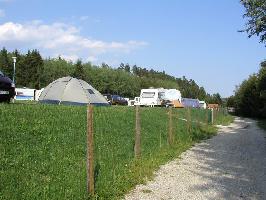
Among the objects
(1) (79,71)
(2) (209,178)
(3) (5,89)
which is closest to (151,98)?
(3) (5,89)

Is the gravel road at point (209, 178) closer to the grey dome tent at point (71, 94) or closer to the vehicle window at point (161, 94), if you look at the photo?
the grey dome tent at point (71, 94)

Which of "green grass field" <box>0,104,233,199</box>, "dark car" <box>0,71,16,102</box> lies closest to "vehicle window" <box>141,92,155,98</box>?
"dark car" <box>0,71,16,102</box>

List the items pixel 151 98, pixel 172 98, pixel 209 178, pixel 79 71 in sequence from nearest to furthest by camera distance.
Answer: pixel 209 178, pixel 151 98, pixel 172 98, pixel 79 71

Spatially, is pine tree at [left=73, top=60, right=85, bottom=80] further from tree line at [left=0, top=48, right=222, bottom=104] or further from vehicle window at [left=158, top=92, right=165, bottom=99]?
vehicle window at [left=158, top=92, right=165, bottom=99]

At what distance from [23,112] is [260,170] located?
20.6 ft

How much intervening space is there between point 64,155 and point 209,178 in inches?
145

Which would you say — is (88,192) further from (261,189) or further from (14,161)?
(261,189)

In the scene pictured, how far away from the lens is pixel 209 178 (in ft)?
35.9

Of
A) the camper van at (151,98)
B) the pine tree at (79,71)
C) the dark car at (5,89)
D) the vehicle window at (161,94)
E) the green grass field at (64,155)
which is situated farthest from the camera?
the pine tree at (79,71)

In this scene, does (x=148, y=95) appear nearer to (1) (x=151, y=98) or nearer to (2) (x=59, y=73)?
(1) (x=151, y=98)

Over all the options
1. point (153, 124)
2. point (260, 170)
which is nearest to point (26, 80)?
point (153, 124)

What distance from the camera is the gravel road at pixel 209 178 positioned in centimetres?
903

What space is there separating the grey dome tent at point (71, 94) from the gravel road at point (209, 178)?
1030cm

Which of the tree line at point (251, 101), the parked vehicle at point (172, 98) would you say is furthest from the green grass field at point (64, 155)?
the tree line at point (251, 101)
